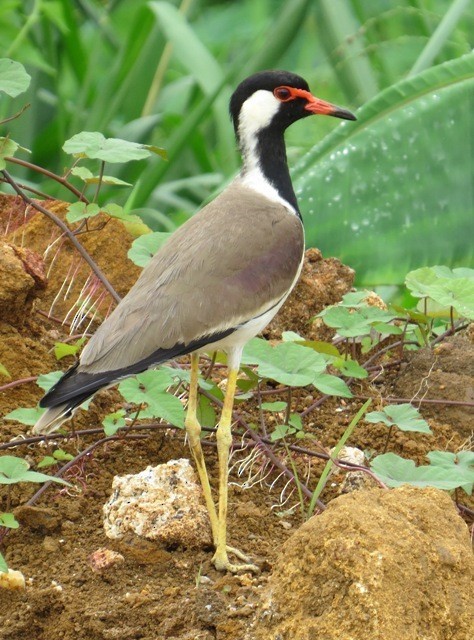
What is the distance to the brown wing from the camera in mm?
3359

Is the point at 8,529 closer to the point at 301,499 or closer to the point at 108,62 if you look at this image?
the point at 301,499

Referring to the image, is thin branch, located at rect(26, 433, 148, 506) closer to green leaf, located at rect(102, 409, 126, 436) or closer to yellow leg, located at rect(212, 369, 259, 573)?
green leaf, located at rect(102, 409, 126, 436)

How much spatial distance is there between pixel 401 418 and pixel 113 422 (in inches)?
30.9

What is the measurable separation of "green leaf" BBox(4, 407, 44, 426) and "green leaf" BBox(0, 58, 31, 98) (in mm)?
987

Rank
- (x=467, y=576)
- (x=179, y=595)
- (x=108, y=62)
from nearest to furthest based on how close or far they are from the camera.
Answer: (x=467, y=576), (x=179, y=595), (x=108, y=62)

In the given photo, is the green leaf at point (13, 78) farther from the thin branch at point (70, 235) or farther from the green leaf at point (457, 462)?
the green leaf at point (457, 462)

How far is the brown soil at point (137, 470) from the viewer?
2.91 m

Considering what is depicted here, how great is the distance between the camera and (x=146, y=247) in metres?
4.00

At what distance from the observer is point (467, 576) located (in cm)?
271

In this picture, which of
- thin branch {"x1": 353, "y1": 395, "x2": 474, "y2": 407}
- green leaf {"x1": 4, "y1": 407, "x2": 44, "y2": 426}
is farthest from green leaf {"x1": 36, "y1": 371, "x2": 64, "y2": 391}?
thin branch {"x1": 353, "y1": 395, "x2": 474, "y2": 407}

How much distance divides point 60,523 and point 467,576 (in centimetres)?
115

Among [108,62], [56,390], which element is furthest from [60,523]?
[108,62]

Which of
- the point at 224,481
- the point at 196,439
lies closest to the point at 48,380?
the point at 196,439

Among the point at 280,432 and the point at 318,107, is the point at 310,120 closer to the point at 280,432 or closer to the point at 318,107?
the point at 318,107
